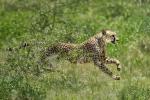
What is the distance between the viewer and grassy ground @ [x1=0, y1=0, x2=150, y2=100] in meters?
12.1

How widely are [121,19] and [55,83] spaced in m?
7.83

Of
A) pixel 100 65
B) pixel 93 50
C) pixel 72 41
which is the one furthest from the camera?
pixel 72 41

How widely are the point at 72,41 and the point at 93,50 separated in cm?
150

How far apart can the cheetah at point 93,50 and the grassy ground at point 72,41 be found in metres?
0.16

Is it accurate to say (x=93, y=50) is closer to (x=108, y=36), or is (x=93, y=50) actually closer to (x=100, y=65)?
(x=100, y=65)

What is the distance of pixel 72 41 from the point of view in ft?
50.8

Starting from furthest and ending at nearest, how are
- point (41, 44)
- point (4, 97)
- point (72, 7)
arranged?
point (72, 7) < point (41, 44) < point (4, 97)

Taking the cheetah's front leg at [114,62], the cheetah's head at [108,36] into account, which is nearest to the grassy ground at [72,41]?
the cheetah's front leg at [114,62]

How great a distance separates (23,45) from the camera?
45.0 feet

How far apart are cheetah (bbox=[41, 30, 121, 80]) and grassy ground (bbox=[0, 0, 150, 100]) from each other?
0.54ft

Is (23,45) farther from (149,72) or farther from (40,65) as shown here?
(149,72)

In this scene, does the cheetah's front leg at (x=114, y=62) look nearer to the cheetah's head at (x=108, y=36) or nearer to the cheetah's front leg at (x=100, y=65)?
the cheetah's front leg at (x=100, y=65)

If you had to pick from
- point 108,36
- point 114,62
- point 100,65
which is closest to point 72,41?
point 108,36

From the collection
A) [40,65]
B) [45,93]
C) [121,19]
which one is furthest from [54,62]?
[121,19]
